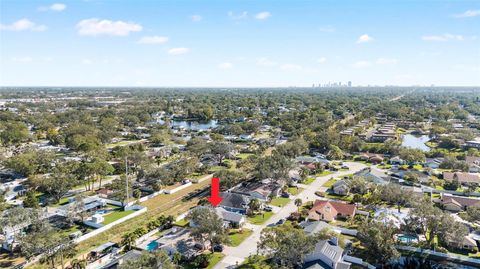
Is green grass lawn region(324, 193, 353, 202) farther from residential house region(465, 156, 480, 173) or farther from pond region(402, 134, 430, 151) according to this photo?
pond region(402, 134, 430, 151)

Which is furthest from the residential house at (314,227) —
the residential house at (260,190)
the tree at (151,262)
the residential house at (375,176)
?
the residential house at (375,176)

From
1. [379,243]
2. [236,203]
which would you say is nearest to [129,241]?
[236,203]

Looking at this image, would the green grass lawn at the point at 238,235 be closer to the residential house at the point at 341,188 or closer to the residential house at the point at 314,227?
the residential house at the point at 314,227

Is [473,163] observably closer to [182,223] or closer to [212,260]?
[182,223]

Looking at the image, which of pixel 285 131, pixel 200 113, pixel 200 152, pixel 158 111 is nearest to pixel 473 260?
pixel 200 152

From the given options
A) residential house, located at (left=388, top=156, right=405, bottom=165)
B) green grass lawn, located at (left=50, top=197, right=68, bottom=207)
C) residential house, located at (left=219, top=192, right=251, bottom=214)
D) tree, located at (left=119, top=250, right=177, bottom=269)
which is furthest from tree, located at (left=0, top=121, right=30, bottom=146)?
residential house, located at (left=388, top=156, right=405, bottom=165)

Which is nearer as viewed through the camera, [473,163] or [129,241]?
[129,241]

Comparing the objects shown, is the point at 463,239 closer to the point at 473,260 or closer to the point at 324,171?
the point at 473,260
